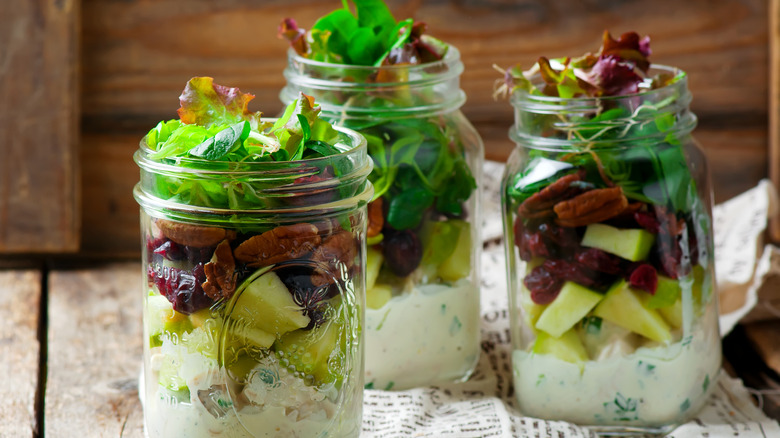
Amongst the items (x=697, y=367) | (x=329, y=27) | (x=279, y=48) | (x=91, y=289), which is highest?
(x=329, y=27)

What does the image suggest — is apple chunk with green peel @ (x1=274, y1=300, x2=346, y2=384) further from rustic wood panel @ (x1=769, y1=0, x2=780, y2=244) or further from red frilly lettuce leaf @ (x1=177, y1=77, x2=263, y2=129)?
rustic wood panel @ (x1=769, y1=0, x2=780, y2=244)

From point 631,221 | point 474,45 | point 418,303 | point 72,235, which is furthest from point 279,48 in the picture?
point 631,221

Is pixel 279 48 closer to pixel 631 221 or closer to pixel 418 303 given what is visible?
pixel 418 303

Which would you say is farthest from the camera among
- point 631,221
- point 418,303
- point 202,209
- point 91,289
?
point 91,289

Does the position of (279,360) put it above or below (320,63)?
below

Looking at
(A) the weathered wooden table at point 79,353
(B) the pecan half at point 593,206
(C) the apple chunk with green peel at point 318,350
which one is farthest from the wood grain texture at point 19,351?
(B) the pecan half at point 593,206

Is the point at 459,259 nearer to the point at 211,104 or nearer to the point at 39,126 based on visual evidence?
the point at 211,104

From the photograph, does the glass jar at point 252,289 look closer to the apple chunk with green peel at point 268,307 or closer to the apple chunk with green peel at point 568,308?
the apple chunk with green peel at point 268,307

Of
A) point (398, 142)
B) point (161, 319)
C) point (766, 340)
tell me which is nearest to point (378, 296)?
point (398, 142)
